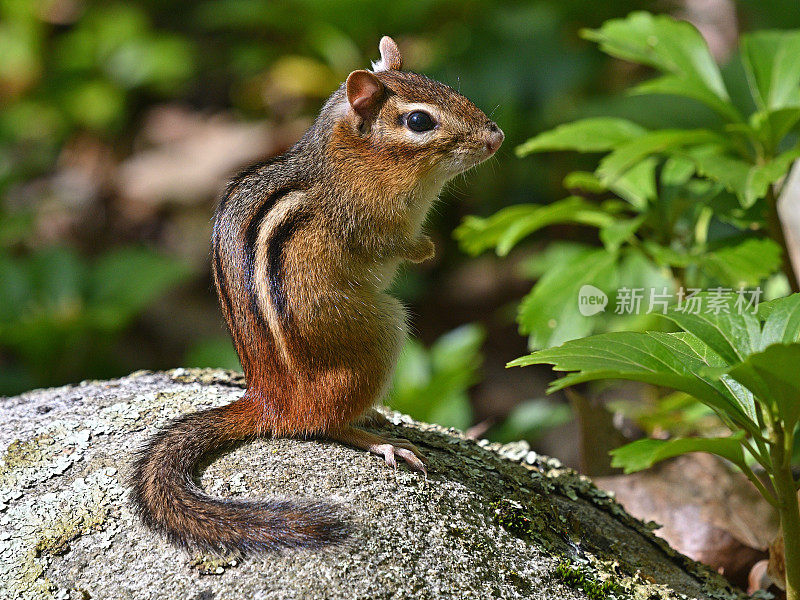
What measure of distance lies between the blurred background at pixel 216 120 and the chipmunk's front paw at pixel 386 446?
9.55ft

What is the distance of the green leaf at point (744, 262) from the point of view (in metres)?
2.72

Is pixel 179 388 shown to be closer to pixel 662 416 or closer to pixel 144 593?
pixel 144 593

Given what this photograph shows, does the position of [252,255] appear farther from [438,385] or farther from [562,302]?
[438,385]

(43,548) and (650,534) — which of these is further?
(650,534)

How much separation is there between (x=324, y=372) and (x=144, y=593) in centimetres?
69

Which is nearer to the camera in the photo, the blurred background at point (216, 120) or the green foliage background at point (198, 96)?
the green foliage background at point (198, 96)

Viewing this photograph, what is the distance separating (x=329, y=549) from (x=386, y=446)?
0.37 metres

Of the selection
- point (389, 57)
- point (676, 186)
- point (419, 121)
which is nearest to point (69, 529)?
point (419, 121)

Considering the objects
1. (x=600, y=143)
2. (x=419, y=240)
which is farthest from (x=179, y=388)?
(x=600, y=143)

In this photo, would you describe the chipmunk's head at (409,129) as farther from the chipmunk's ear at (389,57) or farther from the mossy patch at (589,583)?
the mossy patch at (589,583)

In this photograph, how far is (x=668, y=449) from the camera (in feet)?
5.98

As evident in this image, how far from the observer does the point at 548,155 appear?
6.01 m

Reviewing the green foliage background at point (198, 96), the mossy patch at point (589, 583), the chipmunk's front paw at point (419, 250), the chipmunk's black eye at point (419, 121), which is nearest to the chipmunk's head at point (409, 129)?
the chipmunk's black eye at point (419, 121)

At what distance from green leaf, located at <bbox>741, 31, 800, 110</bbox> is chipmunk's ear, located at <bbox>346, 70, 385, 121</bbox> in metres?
1.45
